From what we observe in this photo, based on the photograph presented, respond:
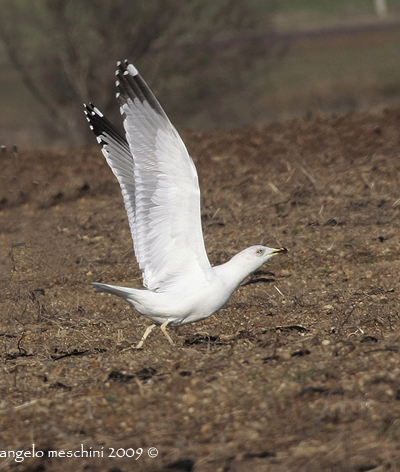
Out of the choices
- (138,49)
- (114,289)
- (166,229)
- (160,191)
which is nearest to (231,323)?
(166,229)

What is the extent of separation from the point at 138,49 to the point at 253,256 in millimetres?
11914

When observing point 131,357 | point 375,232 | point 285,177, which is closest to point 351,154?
point 285,177

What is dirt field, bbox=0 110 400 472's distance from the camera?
13.6 feet

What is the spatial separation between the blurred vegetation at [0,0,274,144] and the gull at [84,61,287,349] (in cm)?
1152

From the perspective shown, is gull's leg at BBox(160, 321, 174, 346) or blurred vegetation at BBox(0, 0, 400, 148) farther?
blurred vegetation at BBox(0, 0, 400, 148)

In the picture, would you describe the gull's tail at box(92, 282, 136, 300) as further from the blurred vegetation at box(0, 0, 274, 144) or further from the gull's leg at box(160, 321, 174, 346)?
the blurred vegetation at box(0, 0, 274, 144)

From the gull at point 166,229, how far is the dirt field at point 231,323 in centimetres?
33

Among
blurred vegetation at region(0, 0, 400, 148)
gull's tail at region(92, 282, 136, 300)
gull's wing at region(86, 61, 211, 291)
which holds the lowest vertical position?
gull's tail at region(92, 282, 136, 300)

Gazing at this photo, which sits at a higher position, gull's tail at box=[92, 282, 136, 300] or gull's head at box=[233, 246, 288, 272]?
gull's tail at box=[92, 282, 136, 300]

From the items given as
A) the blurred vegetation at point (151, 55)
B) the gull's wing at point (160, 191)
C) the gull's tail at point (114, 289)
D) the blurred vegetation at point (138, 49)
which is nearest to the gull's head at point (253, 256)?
the gull's wing at point (160, 191)

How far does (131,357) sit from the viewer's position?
18.4 feet

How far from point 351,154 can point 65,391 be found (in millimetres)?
7706

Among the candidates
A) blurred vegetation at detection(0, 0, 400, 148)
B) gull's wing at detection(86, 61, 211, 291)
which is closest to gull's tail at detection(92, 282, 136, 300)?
gull's wing at detection(86, 61, 211, 291)

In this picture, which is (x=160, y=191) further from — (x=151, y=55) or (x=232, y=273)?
(x=151, y=55)
